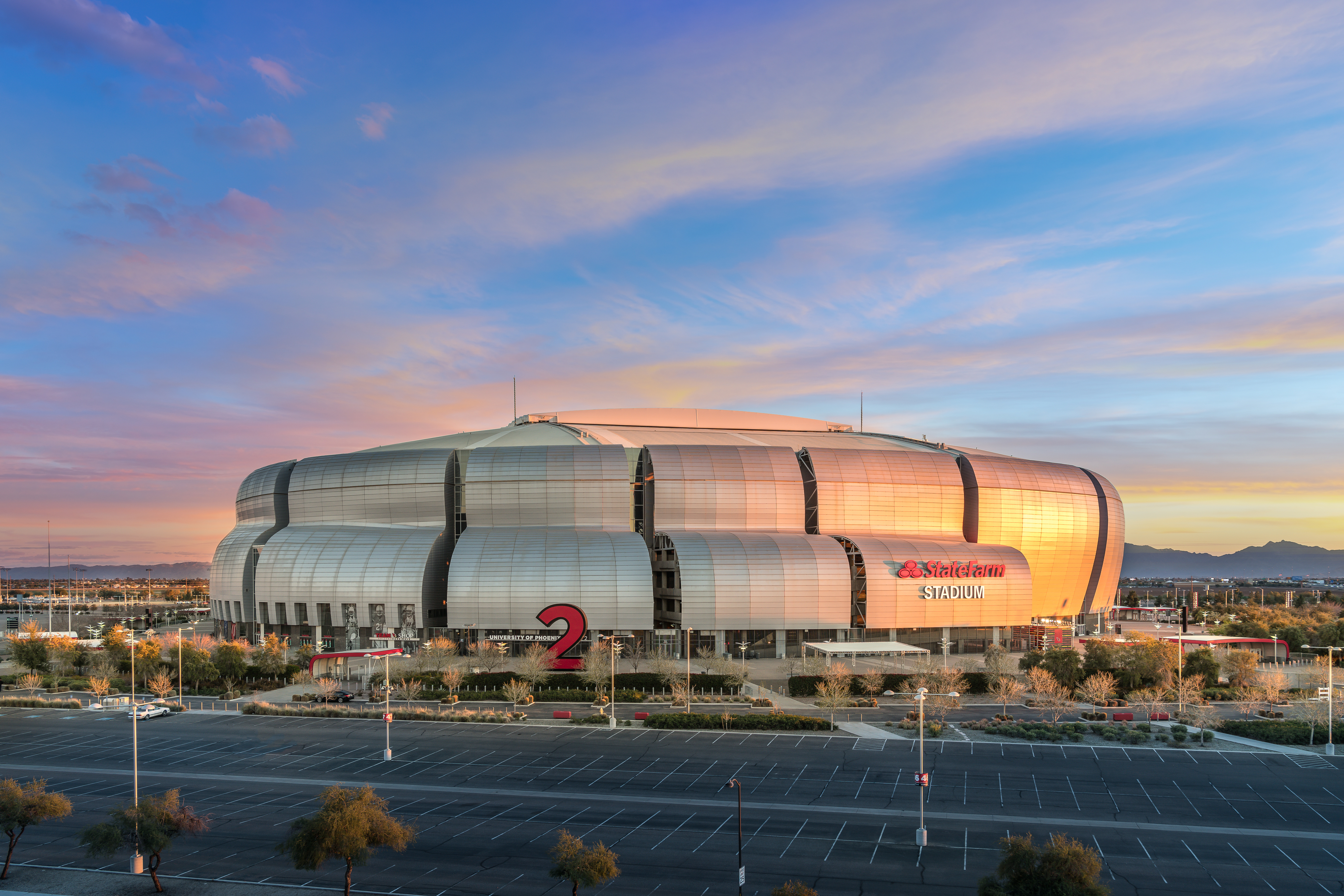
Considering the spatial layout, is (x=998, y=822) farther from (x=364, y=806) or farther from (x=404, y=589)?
→ (x=404, y=589)

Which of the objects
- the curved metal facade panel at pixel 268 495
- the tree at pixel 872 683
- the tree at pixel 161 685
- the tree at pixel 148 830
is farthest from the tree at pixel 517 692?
the curved metal facade panel at pixel 268 495

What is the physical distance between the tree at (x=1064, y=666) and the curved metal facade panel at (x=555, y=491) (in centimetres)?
5572

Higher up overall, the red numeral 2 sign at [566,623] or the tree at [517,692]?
the red numeral 2 sign at [566,623]

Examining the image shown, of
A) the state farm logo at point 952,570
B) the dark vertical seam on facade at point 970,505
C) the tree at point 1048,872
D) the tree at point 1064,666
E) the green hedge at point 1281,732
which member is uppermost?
the dark vertical seam on facade at point 970,505

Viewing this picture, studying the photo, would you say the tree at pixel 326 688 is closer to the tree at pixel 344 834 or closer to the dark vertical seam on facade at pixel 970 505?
the tree at pixel 344 834

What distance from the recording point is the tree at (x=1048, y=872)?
→ 2870 cm

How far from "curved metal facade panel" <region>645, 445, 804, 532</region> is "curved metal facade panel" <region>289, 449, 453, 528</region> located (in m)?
30.5

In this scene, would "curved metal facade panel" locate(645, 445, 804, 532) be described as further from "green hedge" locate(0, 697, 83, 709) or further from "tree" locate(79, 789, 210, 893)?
"tree" locate(79, 789, 210, 893)

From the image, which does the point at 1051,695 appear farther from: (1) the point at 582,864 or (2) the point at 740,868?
(1) the point at 582,864

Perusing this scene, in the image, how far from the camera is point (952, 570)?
112312mm

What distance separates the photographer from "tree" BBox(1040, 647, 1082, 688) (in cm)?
8125

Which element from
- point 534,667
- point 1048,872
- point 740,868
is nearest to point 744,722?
point 534,667

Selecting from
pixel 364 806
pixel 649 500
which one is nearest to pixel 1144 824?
pixel 364 806

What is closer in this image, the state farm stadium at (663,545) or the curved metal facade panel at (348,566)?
the state farm stadium at (663,545)
